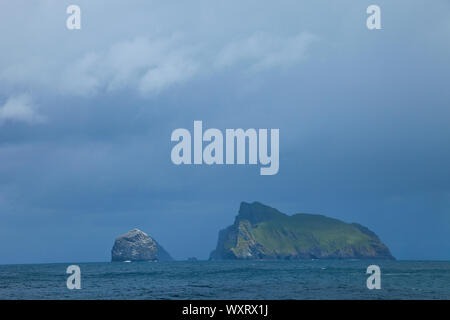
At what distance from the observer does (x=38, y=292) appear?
65125 millimetres

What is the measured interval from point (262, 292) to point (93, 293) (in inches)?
818
